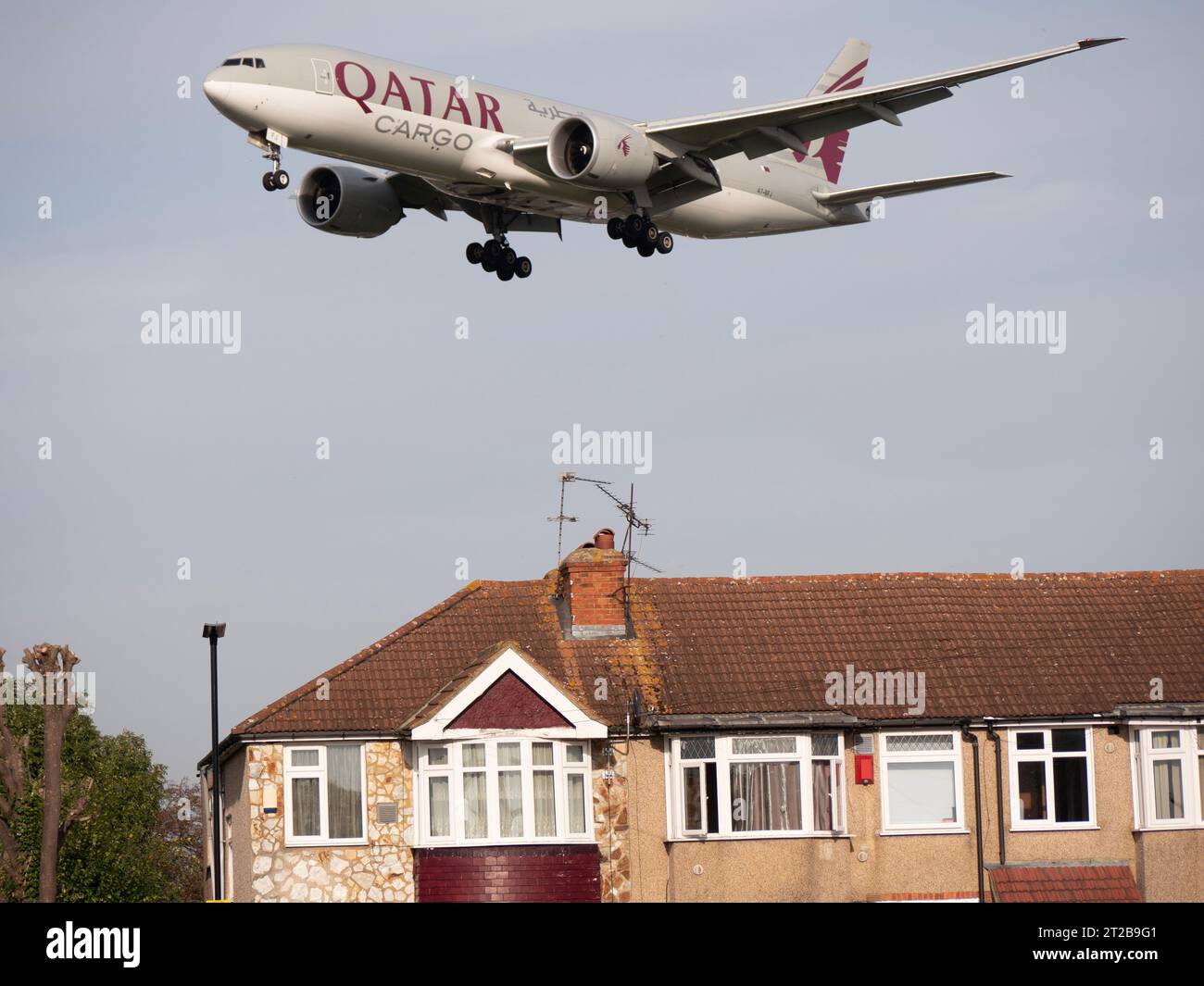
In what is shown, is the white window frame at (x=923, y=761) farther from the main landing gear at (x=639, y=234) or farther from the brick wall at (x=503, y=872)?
the main landing gear at (x=639, y=234)

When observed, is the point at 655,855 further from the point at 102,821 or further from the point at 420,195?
the point at 102,821

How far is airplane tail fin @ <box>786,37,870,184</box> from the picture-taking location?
46.9m

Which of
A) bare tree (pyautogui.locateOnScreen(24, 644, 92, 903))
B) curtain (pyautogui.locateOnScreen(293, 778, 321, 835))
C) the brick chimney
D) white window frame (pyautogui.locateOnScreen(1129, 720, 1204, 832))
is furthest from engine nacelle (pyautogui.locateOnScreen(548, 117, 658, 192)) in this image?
bare tree (pyautogui.locateOnScreen(24, 644, 92, 903))

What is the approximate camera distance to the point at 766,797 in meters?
34.8

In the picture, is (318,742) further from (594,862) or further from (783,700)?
(783,700)

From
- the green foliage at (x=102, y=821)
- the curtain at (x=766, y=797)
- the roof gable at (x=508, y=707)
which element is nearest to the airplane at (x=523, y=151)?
the roof gable at (x=508, y=707)

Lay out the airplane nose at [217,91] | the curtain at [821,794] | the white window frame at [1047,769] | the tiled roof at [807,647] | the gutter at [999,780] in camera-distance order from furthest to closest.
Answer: the tiled roof at [807,647] → the white window frame at [1047,769] → the gutter at [999,780] → the curtain at [821,794] → the airplane nose at [217,91]

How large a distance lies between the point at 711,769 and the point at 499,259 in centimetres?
1124

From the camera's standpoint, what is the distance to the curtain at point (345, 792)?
34281 mm

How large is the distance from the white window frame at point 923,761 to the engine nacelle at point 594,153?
1135 cm

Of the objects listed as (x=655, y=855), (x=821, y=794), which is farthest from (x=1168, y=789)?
(x=655, y=855)

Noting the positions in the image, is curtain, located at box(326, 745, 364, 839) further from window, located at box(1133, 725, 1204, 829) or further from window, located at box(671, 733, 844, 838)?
window, located at box(1133, 725, 1204, 829)

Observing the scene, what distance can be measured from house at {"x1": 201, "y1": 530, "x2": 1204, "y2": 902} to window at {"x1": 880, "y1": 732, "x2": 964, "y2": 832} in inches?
1.5
